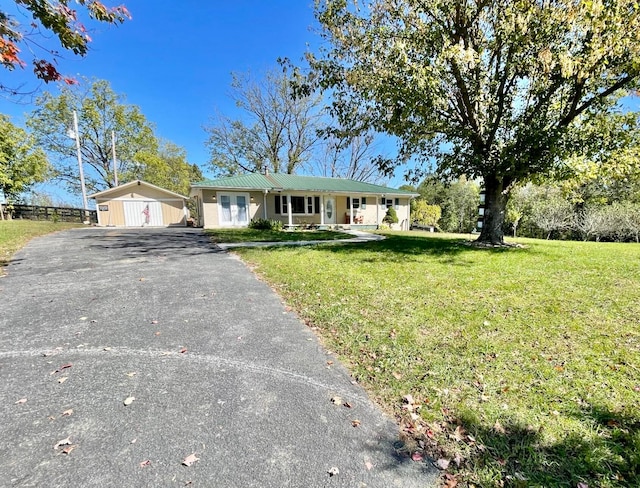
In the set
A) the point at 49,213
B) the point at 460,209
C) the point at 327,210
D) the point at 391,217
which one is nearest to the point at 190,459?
the point at 327,210

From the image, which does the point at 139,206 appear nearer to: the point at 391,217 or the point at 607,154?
the point at 391,217

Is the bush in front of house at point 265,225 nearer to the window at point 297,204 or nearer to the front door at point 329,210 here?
the window at point 297,204

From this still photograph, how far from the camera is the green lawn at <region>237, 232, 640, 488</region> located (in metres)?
2.05

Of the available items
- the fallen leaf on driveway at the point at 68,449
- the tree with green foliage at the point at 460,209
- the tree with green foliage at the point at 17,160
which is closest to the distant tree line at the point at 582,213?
the tree with green foliage at the point at 460,209

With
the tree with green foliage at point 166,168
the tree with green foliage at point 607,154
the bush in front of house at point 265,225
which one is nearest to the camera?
the tree with green foliage at point 607,154

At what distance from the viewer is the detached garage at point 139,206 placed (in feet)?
68.3

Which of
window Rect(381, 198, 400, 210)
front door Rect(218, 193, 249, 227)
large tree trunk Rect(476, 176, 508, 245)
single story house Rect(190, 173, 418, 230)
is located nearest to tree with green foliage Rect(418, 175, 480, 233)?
single story house Rect(190, 173, 418, 230)

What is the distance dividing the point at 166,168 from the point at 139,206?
1249 cm

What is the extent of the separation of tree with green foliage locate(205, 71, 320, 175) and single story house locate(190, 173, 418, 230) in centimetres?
743

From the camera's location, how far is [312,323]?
4164 mm

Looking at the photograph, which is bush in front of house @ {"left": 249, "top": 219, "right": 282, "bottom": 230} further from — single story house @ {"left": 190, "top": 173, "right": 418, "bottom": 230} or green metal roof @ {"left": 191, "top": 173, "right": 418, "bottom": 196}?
green metal roof @ {"left": 191, "top": 173, "right": 418, "bottom": 196}

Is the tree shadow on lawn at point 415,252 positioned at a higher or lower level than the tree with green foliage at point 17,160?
lower

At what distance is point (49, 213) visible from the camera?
77.0ft

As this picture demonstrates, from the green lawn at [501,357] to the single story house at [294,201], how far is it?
13.0m
